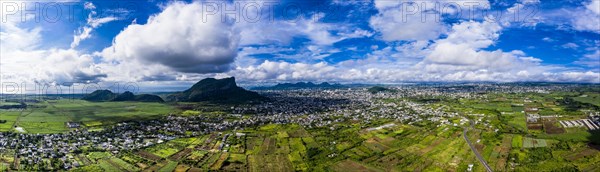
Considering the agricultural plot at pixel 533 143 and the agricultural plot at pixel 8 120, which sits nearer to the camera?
the agricultural plot at pixel 533 143

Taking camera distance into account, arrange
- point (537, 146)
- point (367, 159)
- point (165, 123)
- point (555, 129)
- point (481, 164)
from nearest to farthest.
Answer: point (481, 164), point (367, 159), point (537, 146), point (555, 129), point (165, 123)

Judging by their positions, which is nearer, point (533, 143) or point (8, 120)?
point (533, 143)

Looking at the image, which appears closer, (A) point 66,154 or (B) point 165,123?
(A) point 66,154

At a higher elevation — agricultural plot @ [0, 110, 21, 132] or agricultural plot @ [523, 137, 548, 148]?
agricultural plot @ [0, 110, 21, 132]

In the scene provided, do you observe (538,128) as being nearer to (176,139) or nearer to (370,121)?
(370,121)

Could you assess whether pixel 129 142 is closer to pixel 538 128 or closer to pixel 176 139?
pixel 176 139

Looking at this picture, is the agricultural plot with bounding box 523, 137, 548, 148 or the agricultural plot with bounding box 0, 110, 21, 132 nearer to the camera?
the agricultural plot with bounding box 523, 137, 548, 148

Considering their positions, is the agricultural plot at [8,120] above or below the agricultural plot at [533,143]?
above

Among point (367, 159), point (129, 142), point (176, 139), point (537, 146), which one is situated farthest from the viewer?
point (176, 139)

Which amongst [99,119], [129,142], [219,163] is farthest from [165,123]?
[219,163]

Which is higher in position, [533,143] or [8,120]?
[8,120]
